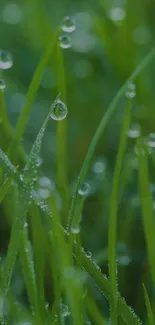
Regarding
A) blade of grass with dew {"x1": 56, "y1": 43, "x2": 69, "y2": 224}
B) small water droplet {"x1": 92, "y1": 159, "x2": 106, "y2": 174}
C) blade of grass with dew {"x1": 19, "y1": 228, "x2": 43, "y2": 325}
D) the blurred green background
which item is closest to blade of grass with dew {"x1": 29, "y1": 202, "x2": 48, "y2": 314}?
blade of grass with dew {"x1": 19, "y1": 228, "x2": 43, "y2": 325}

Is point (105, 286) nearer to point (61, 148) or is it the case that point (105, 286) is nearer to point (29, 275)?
point (29, 275)

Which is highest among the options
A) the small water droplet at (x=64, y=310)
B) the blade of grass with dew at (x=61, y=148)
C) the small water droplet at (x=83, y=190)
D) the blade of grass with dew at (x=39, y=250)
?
the blade of grass with dew at (x=61, y=148)

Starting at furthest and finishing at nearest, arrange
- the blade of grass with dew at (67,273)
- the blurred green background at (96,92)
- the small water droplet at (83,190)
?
the blurred green background at (96,92)
the small water droplet at (83,190)
the blade of grass with dew at (67,273)

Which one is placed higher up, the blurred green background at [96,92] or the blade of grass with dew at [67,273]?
the blurred green background at [96,92]

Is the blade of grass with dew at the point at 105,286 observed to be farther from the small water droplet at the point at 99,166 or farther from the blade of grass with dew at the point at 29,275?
the small water droplet at the point at 99,166

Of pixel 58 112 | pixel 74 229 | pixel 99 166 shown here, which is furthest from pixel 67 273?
pixel 99 166

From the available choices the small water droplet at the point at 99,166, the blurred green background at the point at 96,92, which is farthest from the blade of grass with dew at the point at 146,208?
the small water droplet at the point at 99,166

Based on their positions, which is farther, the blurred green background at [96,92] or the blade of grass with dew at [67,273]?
→ the blurred green background at [96,92]

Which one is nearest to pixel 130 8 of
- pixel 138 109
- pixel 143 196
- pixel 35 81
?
pixel 138 109

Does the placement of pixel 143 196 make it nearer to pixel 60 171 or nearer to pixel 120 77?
pixel 60 171
